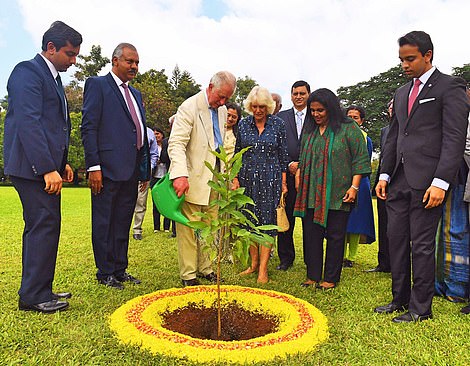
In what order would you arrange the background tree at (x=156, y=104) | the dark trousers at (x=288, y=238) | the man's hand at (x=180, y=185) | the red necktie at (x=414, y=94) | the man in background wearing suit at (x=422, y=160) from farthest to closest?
the background tree at (x=156, y=104), the dark trousers at (x=288, y=238), the man's hand at (x=180, y=185), the red necktie at (x=414, y=94), the man in background wearing suit at (x=422, y=160)

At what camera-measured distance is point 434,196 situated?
347cm

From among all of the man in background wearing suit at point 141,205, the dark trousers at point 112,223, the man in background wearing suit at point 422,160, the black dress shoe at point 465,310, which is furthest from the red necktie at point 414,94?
the man in background wearing suit at point 141,205

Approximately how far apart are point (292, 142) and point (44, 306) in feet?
11.2

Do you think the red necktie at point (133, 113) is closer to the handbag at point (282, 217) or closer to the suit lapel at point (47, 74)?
the suit lapel at point (47, 74)

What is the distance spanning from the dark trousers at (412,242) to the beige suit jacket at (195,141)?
1816mm

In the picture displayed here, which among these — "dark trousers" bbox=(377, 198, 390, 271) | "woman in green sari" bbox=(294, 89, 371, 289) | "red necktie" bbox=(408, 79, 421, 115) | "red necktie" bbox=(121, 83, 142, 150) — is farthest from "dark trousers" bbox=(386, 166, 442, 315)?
"red necktie" bbox=(121, 83, 142, 150)

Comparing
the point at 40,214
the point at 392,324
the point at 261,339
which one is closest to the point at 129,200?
the point at 40,214

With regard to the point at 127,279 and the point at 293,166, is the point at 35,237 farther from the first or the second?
the point at 293,166

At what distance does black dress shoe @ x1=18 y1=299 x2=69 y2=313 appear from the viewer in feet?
11.8

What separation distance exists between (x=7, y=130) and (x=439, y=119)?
3.52m

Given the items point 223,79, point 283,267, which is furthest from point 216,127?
point 283,267

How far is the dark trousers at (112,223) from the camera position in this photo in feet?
14.8

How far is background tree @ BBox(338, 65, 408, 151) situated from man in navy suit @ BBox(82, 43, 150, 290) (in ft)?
113

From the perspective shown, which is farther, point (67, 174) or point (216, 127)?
point (216, 127)
